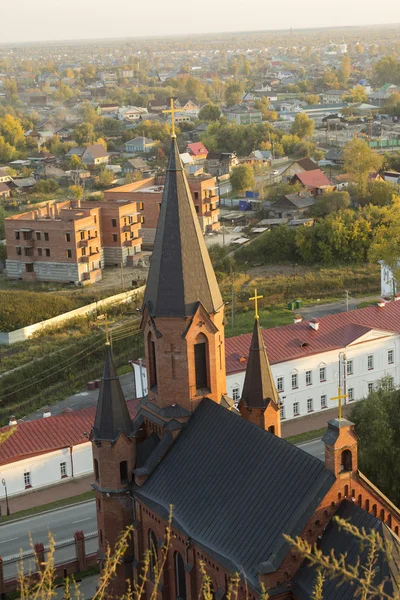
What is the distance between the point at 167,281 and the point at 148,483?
18.8 feet

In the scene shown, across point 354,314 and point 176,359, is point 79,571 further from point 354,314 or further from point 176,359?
point 354,314

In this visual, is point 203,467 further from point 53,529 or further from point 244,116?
point 244,116

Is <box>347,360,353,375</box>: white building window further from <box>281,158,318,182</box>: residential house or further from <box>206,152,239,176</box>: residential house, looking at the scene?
<box>206,152,239,176</box>: residential house

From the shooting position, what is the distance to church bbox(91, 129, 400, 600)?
69.4ft

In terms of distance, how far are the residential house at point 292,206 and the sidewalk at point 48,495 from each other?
5098 centimetres

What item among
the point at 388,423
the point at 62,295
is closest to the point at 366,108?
the point at 62,295

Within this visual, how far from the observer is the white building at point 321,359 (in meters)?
42.8

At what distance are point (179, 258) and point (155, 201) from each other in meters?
53.8

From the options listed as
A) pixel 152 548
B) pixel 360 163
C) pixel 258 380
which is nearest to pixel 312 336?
pixel 258 380

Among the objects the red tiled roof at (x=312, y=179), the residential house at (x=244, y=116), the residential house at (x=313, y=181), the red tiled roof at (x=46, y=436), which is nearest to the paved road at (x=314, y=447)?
the red tiled roof at (x=46, y=436)

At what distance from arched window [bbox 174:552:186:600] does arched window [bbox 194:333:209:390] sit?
5.02m

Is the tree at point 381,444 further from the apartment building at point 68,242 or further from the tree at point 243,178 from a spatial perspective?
the tree at point 243,178

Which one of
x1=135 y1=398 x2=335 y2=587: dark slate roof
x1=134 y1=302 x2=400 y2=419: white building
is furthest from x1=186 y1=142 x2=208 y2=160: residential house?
x1=135 y1=398 x2=335 y2=587: dark slate roof

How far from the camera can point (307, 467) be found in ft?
72.2
